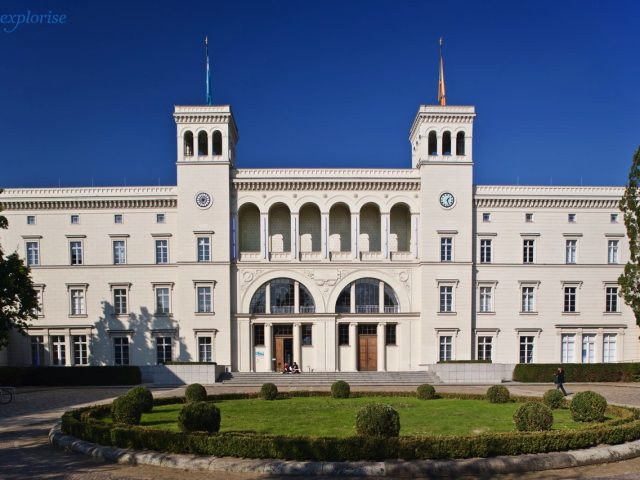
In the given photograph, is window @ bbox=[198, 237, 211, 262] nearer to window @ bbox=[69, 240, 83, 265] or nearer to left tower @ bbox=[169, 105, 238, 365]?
left tower @ bbox=[169, 105, 238, 365]

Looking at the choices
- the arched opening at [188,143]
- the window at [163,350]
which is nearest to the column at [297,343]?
the window at [163,350]

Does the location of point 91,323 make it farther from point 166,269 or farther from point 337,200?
point 337,200

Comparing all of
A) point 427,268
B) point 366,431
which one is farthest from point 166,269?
point 366,431

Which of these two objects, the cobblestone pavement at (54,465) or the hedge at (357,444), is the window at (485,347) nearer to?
the cobblestone pavement at (54,465)

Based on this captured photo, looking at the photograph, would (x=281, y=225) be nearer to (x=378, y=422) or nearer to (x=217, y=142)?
(x=217, y=142)

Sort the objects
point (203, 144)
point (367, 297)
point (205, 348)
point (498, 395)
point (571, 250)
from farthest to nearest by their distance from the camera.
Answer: point (203, 144) → point (571, 250) → point (367, 297) → point (205, 348) → point (498, 395)

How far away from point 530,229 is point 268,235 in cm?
2069

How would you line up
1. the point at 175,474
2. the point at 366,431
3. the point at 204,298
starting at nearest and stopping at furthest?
the point at 175,474 < the point at 366,431 < the point at 204,298

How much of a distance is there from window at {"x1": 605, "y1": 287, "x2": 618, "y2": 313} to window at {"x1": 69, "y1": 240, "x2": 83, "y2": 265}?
41441 mm

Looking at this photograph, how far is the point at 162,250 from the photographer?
39438 mm

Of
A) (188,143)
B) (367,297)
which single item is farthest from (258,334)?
(188,143)

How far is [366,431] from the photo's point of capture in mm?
13781

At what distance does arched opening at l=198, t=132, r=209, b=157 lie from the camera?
39469mm

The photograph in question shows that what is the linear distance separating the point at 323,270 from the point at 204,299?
30.7 ft
